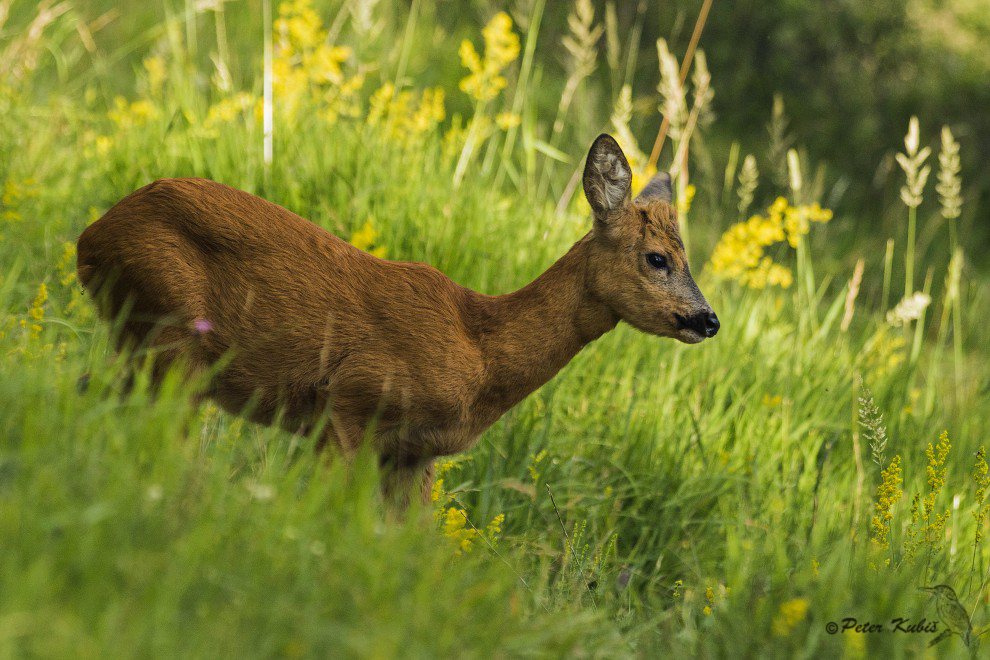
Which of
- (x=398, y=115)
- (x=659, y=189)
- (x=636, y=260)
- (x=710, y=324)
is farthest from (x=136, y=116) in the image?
(x=710, y=324)

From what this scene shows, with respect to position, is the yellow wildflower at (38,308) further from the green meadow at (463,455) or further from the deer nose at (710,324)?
the deer nose at (710,324)

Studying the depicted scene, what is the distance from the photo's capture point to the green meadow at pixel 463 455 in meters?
2.74

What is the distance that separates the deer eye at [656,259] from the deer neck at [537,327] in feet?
0.74

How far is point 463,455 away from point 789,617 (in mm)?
1908

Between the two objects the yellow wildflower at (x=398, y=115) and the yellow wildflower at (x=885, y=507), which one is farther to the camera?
the yellow wildflower at (x=398, y=115)

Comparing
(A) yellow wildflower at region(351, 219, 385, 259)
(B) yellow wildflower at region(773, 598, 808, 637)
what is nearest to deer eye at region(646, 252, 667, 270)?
(A) yellow wildflower at region(351, 219, 385, 259)

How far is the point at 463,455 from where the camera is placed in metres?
4.98

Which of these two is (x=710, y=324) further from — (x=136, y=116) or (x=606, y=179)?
(x=136, y=116)

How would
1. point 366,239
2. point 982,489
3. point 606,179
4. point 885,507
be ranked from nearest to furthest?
point 885,507 → point 606,179 → point 982,489 → point 366,239

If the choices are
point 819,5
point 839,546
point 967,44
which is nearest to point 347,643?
point 839,546

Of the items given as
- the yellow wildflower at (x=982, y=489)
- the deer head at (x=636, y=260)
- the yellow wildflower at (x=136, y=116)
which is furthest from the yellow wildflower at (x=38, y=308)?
the yellow wildflower at (x=982, y=489)

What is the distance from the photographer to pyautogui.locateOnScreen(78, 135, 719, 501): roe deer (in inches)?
163

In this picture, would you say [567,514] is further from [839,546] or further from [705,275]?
[705,275]

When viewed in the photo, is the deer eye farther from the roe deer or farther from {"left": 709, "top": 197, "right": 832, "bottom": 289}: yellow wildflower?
{"left": 709, "top": 197, "right": 832, "bottom": 289}: yellow wildflower
